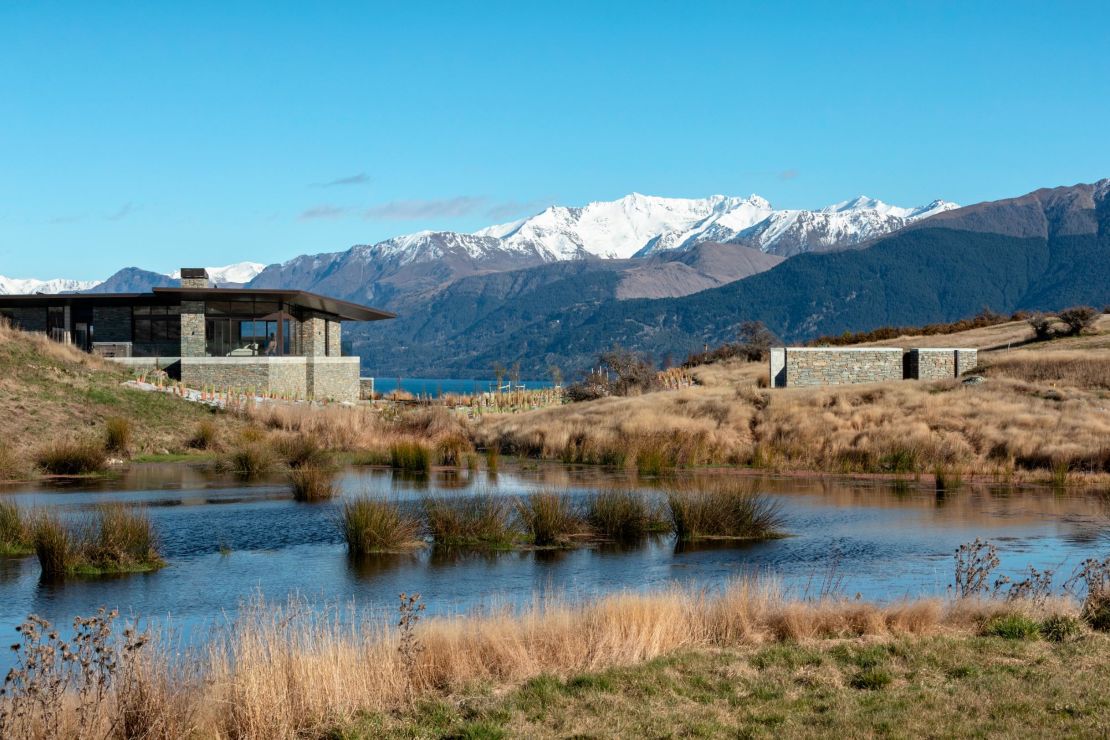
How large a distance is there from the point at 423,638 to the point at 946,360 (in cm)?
3645

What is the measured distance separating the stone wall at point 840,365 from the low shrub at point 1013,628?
3215 cm

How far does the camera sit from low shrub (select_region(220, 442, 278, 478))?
28.5 m

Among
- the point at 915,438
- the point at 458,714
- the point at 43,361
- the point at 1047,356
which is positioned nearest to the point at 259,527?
the point at 458,714

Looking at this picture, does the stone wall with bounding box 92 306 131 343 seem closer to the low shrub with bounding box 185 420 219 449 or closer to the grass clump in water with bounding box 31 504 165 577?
the low shrub with bounding box 185 420 219 449

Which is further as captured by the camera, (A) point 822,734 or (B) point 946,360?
(B) point 946,360

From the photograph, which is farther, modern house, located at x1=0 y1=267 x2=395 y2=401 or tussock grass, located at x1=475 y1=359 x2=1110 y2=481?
modern house, located at x1=0 y1=267 x2=395 y2=401

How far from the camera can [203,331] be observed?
47.2 metres

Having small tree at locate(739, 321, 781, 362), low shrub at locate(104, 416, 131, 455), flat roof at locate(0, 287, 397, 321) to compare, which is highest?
flat roof at locate(0, 287, 397, 321)

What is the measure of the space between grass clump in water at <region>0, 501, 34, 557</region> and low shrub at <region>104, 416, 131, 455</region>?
14209 mm

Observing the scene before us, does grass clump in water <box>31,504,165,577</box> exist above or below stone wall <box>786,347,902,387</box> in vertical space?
below

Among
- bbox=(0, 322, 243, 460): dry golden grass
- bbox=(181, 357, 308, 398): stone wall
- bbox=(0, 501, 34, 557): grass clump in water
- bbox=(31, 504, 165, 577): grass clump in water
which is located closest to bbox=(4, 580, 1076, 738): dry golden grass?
bbox=(31, 504, 165, 577): grass clump in water

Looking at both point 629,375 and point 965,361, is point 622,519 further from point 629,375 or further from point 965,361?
point 629,375

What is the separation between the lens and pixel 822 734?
7.34 metres

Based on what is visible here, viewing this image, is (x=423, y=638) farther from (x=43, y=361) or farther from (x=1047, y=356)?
(x=1047, y=356)
